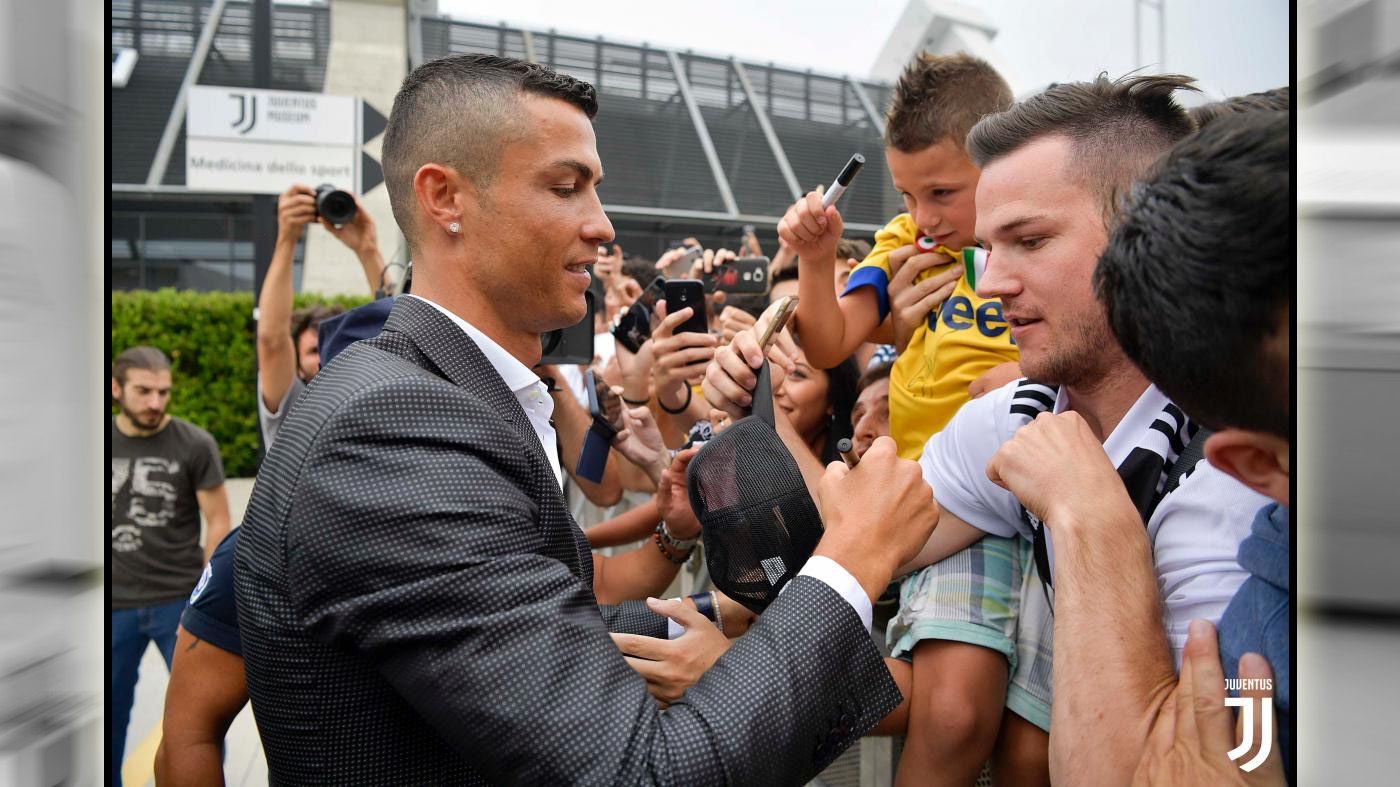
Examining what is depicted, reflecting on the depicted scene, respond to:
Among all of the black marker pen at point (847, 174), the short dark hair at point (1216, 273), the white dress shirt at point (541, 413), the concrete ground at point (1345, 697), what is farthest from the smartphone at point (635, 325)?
the concrete ground at point (1345, 697)

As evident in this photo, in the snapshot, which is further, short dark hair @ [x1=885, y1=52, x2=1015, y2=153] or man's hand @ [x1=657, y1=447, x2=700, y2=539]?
man's hand @ [x1=657, y1=447, x2=700, y2=539]

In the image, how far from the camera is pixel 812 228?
2.12 metres

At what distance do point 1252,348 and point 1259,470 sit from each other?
129mm

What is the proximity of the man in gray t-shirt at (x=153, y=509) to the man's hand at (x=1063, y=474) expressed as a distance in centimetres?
391

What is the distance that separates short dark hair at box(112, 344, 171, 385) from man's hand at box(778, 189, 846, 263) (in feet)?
11.3

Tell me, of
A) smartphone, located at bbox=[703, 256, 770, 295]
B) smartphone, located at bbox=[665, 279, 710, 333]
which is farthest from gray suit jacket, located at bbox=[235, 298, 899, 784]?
smartphone, located at bbox=[703, 256, 770, 295]

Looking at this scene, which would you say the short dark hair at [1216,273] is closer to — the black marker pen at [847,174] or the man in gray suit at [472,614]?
the man in gray suit at [472,614]

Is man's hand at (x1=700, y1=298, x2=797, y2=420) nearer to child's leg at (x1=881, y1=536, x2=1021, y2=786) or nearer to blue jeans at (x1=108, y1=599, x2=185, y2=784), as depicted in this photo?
child's leg at (x1=881, y1=536, x2=1021, y2=786)

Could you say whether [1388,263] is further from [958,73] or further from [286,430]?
[958,73]

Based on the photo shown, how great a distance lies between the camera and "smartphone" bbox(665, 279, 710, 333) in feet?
9.18

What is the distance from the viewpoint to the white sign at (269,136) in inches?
203

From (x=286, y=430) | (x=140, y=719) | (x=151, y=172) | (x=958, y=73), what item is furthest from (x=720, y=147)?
(x=286, y=430)

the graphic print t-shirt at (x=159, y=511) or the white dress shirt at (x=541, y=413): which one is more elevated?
the white dress shirt at (x=541, y=413)

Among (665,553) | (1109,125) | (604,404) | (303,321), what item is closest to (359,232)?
(303,321)
